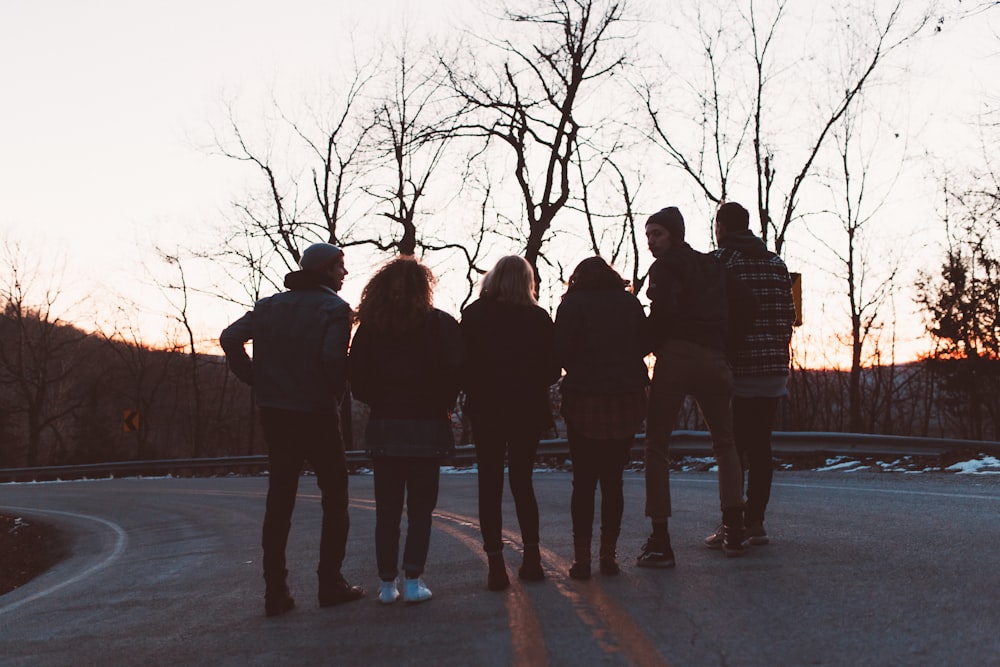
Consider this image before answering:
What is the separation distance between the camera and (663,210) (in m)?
6.02

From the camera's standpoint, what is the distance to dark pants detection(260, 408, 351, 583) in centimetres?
533

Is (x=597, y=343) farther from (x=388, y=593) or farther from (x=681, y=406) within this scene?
(x=388, y=593)

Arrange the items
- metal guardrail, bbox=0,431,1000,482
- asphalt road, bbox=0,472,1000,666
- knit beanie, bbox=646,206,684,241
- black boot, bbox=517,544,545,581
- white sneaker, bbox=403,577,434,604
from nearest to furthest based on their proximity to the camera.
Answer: asphalt road, bbox=0,472,1000,666 → white sneaker, bbox=403,577,434,604 → black boot, bbox=517,544,545,581 → knit beanie, bbox=646,206,684,241 → metal guardrail, bbox=0,431,1000,482

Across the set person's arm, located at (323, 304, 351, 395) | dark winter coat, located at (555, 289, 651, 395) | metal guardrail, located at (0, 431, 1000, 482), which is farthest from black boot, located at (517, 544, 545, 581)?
metal guardrail, located at (0, 431, 1000, 482)

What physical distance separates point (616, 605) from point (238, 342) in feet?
8.34

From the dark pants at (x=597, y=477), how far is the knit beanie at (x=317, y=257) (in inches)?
67.6

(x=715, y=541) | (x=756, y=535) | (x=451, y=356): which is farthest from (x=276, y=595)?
(x=756, y=535)

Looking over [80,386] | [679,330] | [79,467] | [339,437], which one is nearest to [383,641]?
[339,437]

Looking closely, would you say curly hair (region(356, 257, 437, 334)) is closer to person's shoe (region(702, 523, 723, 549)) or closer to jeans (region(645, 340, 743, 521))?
jeans (region(645, 340, 743, 521))

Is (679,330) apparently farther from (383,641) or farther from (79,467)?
(79,467)

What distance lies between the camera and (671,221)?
5.94 metres

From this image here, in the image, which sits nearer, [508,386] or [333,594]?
[333,594]

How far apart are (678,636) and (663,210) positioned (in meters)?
2.86

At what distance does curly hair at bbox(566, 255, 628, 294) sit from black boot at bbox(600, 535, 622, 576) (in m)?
1.48
